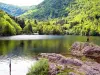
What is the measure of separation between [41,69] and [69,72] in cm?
487

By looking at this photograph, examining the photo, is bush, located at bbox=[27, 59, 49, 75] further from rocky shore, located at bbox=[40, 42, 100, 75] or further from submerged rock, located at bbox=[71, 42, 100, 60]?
submerged rock, located at bbox=[71, 42, 100, 60]

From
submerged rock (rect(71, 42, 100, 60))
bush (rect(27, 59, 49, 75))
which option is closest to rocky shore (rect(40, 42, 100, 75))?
submerged rock (rect(71, 42, 100, 60))

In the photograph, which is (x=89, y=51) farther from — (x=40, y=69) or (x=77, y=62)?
(x=40, y=69)

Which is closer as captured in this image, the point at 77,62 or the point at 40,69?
the point at 40,69

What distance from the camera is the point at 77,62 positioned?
5759 centimetres

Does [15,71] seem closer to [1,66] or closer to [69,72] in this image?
[1,66]

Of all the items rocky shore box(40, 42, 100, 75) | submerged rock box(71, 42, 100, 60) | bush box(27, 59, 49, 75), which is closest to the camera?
bush box(27, 59, 49, 75)

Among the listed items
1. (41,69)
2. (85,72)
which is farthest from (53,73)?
(85,72)

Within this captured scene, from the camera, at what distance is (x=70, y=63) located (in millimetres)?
58469

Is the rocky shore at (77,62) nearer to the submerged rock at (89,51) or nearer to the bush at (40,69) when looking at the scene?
the submerged rock at (89,51)

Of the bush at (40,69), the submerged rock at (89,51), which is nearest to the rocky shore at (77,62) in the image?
the submerged rock at (89,51)

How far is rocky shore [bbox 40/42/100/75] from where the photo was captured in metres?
43.1

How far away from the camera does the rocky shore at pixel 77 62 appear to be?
43.1 meters

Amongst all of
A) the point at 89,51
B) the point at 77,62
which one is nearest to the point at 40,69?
the point at 77,62
